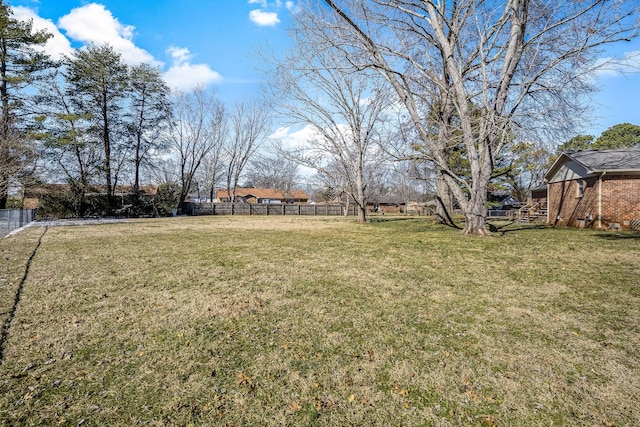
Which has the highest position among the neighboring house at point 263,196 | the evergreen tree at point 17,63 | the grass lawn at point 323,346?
the evergreen tree at point 17,63

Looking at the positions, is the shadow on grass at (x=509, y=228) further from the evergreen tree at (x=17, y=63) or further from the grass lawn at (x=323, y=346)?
the evergreen tree at (x=17, y=63)

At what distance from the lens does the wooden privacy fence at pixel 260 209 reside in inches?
1222

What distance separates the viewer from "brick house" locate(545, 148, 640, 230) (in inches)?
478

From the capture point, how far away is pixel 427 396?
6.99ft

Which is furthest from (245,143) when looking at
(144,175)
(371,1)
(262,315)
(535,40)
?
(262,315)

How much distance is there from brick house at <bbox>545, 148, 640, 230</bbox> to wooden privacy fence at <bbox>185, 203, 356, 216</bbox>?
62.3 feet

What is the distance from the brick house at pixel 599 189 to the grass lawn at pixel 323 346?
886 centimetres

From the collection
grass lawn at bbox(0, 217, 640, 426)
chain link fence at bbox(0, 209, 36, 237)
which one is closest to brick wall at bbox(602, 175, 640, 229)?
grass lawn at bbox(0, 217, 640, 426)

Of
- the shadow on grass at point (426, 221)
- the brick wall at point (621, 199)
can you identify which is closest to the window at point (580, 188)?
the brick wall at point (621, 199)

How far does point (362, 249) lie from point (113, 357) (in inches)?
246

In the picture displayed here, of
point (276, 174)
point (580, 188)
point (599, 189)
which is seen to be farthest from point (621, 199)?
point (276, 174)

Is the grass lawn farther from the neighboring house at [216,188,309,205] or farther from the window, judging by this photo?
the neighboring house at [216,188,309,205]

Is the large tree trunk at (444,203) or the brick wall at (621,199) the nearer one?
the brick wall at (621,199)

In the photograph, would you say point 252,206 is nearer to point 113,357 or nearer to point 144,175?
point 144,175
